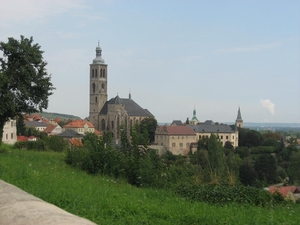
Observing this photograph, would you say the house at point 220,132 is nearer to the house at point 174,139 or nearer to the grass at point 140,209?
the house at point 174,139

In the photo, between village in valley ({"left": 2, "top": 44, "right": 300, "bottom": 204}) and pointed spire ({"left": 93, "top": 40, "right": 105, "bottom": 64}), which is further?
pointed spire ({"left": 93, "top": 40, "right": 105, "bottom": 64})

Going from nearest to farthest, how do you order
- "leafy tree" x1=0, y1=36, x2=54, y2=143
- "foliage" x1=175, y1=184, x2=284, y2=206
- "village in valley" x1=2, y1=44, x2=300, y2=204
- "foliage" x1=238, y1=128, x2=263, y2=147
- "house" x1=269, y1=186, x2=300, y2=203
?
1. "foliage" x1=175, y1=184, x2=284, y2=206
2. "house" x1=269, y1=186, x2=300, y2=203
3. "leafy tree" x1=0, y1=36, x2=54, y2=143
4. "village in valley" x1=2, y1=44, x2=300, y2=204
5. "foliage" x1=238, y1=128, x2=263, y2=147

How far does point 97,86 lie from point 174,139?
23.9 meters

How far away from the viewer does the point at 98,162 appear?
41.7 feet

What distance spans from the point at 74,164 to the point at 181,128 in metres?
90.0

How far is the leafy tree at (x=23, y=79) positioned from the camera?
15906 mm

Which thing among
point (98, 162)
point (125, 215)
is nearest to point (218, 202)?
point (125, 215)

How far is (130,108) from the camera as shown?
10494 centimetres

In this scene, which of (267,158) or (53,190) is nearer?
(53,190)

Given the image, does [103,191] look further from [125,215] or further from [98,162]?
[98,162]

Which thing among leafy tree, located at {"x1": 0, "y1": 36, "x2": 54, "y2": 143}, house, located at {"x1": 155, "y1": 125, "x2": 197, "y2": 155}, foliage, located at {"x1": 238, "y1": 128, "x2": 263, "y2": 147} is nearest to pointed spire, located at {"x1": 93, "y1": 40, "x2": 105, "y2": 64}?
house, located at {"x1": 155, "y1": 125, "x2": 197, "y2": 155}

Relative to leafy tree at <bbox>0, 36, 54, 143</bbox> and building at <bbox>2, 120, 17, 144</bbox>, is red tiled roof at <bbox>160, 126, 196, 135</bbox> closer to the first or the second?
building at <bbox>2, 120, 17, 144</bbox>

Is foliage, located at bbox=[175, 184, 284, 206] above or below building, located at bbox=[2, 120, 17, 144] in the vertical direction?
below

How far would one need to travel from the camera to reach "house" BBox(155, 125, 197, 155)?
98.2 metres
